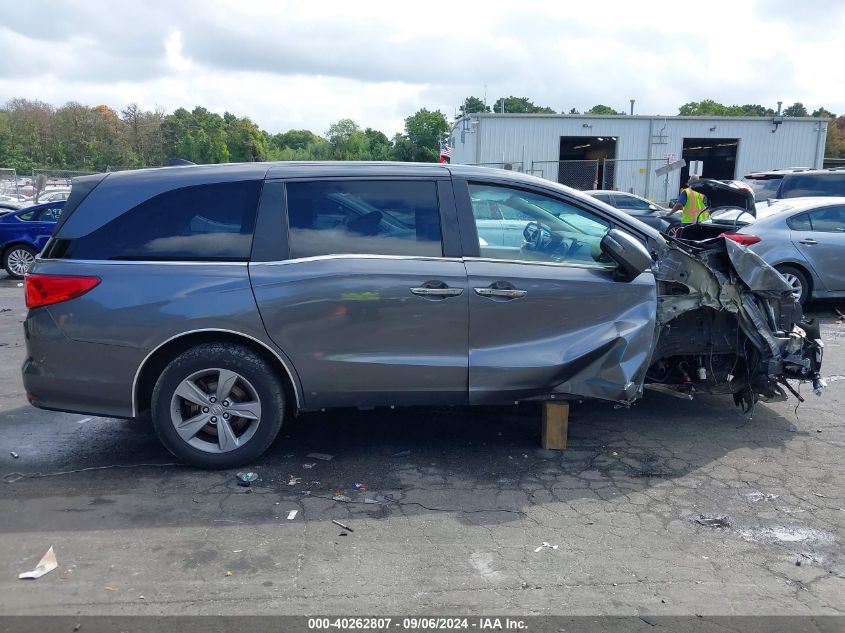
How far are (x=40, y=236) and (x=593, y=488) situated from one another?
13868 mm

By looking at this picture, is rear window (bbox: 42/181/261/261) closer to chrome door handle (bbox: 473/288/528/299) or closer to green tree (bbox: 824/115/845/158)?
chrome door handle (bbox: 473/288/528/299)

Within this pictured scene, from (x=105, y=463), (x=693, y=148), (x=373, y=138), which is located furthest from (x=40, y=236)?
(x=373, y=138)

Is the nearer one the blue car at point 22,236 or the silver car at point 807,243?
the silver car at point 807,243

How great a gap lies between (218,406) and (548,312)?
220cm

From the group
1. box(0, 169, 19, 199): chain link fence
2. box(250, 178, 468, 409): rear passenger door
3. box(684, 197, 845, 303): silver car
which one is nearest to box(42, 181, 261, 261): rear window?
box(250, 178, 468, 409): rear passenger door

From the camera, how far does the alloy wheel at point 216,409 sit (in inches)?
178

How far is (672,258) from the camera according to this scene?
4.96m

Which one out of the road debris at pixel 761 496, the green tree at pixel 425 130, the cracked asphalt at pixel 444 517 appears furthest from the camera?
the green tree at pixel 425 130

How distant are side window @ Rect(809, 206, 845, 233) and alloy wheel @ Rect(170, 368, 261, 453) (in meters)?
8.17

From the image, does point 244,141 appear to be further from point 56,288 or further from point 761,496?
point 761,496

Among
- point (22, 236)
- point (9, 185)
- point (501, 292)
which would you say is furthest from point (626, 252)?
point (9, 185)

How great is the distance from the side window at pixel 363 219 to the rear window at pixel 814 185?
11.3 m

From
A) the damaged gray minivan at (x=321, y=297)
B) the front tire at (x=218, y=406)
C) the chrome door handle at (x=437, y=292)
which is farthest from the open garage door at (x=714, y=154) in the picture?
the front tire at (x=218, y=406)

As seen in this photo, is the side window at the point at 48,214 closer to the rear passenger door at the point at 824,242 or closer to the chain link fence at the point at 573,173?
the rear passenger door at the point at 824,242
